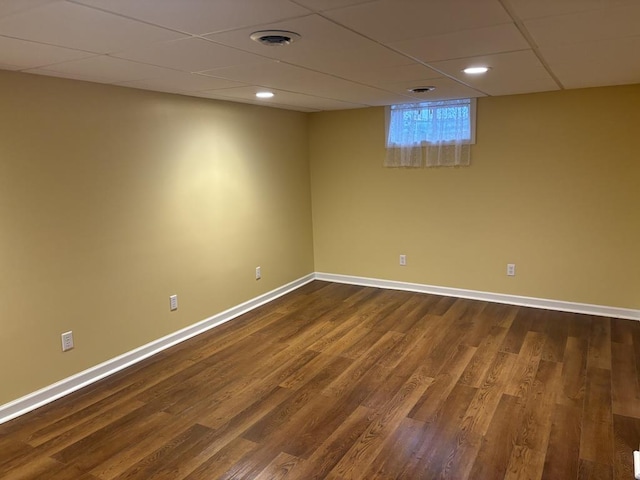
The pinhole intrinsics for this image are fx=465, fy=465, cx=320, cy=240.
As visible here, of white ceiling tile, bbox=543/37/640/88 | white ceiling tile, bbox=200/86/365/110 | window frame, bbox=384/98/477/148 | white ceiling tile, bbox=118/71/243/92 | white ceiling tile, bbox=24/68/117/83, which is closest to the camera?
white ceiling tile, bbox=543/37/640/88

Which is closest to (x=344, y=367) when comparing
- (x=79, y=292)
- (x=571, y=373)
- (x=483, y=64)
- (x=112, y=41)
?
(x=571, y=373)

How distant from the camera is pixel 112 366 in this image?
350 cm

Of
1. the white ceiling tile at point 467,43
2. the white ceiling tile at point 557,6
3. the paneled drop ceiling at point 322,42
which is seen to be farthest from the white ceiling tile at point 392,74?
the white ceiling tile at point 557,6

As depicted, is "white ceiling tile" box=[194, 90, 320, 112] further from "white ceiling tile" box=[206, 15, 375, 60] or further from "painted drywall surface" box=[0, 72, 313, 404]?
"white ceiling tile" box=[206, 15, 375, 60]

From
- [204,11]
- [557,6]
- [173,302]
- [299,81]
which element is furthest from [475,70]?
[173,302]

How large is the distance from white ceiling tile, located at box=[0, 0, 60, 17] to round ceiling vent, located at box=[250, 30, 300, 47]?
0.78m

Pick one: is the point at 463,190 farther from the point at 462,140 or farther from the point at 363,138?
the point at 363,138

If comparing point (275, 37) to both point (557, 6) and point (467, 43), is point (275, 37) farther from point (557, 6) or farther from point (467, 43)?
point (557, 6)

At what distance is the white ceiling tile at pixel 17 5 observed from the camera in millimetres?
1523

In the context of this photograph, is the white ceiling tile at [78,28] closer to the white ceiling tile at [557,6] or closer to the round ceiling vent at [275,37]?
the round ceiling vent at [275,37]

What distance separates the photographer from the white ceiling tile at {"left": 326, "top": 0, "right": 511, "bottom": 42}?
1.65 m

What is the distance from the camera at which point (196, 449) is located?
8.42ft

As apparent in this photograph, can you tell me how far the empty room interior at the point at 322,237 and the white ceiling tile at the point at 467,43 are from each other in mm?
21

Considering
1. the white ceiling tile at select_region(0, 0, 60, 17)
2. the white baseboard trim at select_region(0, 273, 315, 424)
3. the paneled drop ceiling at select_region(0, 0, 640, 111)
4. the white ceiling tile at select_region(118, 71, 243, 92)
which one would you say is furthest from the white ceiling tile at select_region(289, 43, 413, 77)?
the white baseboard trim at select_region(0, 273, 315, 424)
